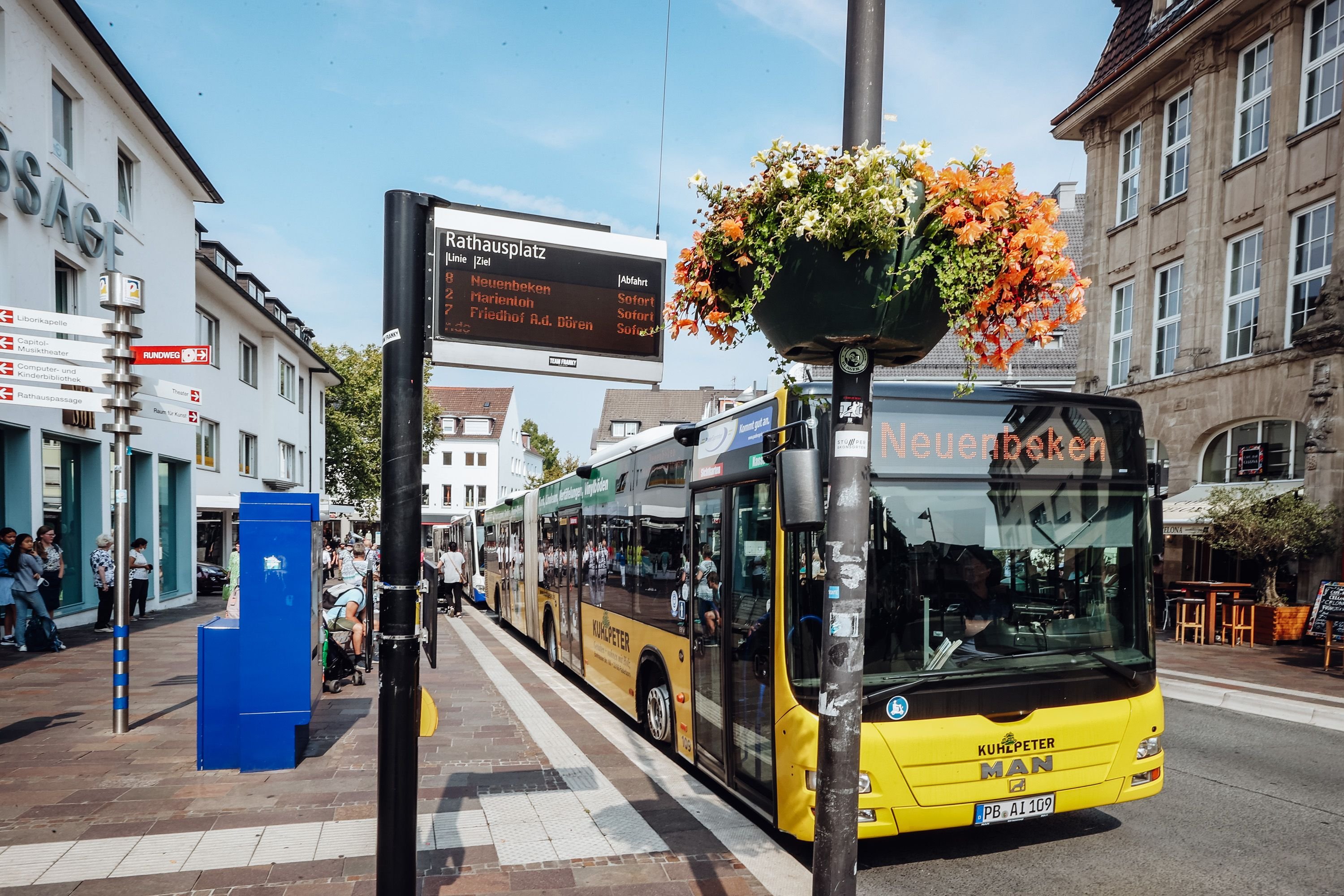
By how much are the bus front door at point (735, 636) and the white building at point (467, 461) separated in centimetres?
6959

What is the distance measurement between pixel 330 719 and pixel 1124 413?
7.36 m

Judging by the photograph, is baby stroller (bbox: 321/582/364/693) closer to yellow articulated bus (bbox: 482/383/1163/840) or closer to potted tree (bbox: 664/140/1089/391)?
yellow articulated bus (bbox: 482/383/1163/840)

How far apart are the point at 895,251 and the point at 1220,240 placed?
19975mm

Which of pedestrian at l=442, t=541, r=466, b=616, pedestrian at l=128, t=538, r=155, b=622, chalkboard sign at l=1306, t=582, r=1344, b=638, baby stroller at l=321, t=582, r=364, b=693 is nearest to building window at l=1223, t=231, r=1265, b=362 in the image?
chalkboard sign at l=1306, t=582, r=1344, b=638

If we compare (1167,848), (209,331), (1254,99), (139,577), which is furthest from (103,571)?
(1254,99)

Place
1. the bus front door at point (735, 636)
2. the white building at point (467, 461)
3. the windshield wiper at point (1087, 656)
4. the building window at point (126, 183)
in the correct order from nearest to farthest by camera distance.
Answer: the windshield wiper at point (1087, 656)
the bus front door at point (735, 636)
the building window at point (126, 183)
the white building at point (467, 461)

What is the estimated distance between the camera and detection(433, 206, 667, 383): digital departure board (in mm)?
3434

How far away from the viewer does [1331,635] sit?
41.7ft

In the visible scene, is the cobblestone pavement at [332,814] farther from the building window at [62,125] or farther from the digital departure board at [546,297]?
the building window at [62,125]

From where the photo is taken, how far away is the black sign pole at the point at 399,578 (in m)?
3.10

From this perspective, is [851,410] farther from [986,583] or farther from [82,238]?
[82,238]

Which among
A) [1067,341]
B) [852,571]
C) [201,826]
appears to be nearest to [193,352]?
[201,826]

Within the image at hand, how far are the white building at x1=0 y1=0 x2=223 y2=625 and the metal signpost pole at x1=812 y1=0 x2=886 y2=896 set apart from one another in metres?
13.6

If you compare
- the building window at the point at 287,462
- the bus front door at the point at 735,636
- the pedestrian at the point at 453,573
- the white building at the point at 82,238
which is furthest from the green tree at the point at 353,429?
the bus front door at the point at 735,636
